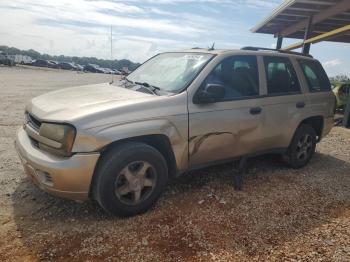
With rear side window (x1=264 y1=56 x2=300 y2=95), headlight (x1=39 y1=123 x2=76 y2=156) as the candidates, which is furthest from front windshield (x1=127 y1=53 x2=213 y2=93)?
headlight (x1=39 y1=123 x2=76 y2=156)

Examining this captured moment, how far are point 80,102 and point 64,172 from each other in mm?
826

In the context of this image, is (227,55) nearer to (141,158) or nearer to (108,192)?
(141,158)

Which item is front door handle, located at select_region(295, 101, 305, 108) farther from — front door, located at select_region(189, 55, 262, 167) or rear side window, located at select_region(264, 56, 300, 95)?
front door, located at select_region(189, 55, 262, 167)

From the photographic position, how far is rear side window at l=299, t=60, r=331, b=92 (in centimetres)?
545

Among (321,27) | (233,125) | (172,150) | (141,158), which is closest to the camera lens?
(141,158)

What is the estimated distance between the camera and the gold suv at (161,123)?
10.6 ft

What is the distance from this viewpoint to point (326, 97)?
573cm

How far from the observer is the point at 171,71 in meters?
4.38

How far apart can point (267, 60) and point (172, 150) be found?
6.82 ft

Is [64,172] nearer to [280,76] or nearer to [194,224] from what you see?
[194,224]

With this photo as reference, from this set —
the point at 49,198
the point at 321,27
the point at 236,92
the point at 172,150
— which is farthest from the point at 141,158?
the point at 321,27

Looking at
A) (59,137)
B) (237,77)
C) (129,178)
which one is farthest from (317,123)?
(59,137)

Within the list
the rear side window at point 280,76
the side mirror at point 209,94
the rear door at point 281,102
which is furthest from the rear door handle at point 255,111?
the side mirror at point 209,94

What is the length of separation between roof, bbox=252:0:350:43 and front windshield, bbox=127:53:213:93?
7.92m
